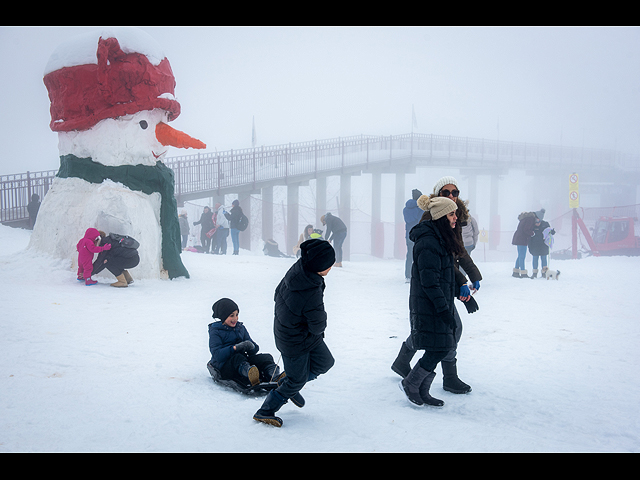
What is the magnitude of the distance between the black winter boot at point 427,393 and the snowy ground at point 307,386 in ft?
0.17

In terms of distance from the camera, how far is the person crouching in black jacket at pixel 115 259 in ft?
20.2

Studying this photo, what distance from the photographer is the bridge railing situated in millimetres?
12906

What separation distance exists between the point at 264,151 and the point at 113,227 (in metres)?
10.9

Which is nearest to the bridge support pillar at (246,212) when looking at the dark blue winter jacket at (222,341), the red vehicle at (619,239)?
the red vehicle at (619,239)

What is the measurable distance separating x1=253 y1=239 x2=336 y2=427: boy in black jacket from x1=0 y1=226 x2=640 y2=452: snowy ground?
0.59ft

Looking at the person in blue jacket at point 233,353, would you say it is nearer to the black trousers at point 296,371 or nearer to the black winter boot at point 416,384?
the black trousers at point 296,371

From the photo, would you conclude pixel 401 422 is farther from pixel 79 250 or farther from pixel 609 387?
pixel 79 250

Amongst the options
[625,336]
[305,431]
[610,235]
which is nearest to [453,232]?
[305,431]

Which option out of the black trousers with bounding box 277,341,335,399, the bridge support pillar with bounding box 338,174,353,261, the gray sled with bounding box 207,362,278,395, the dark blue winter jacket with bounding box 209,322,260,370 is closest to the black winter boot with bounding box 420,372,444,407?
the black trousers with bounding box 277,341,335,399

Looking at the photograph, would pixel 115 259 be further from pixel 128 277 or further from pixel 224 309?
pixel 224 309

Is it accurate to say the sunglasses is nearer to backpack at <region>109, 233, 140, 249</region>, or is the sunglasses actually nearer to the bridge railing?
backpack at <region>109, 233, 140, 249</region>

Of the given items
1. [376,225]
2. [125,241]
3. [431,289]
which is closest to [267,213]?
[376,225]

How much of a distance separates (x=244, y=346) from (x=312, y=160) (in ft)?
51.1

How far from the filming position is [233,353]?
3.26 m
